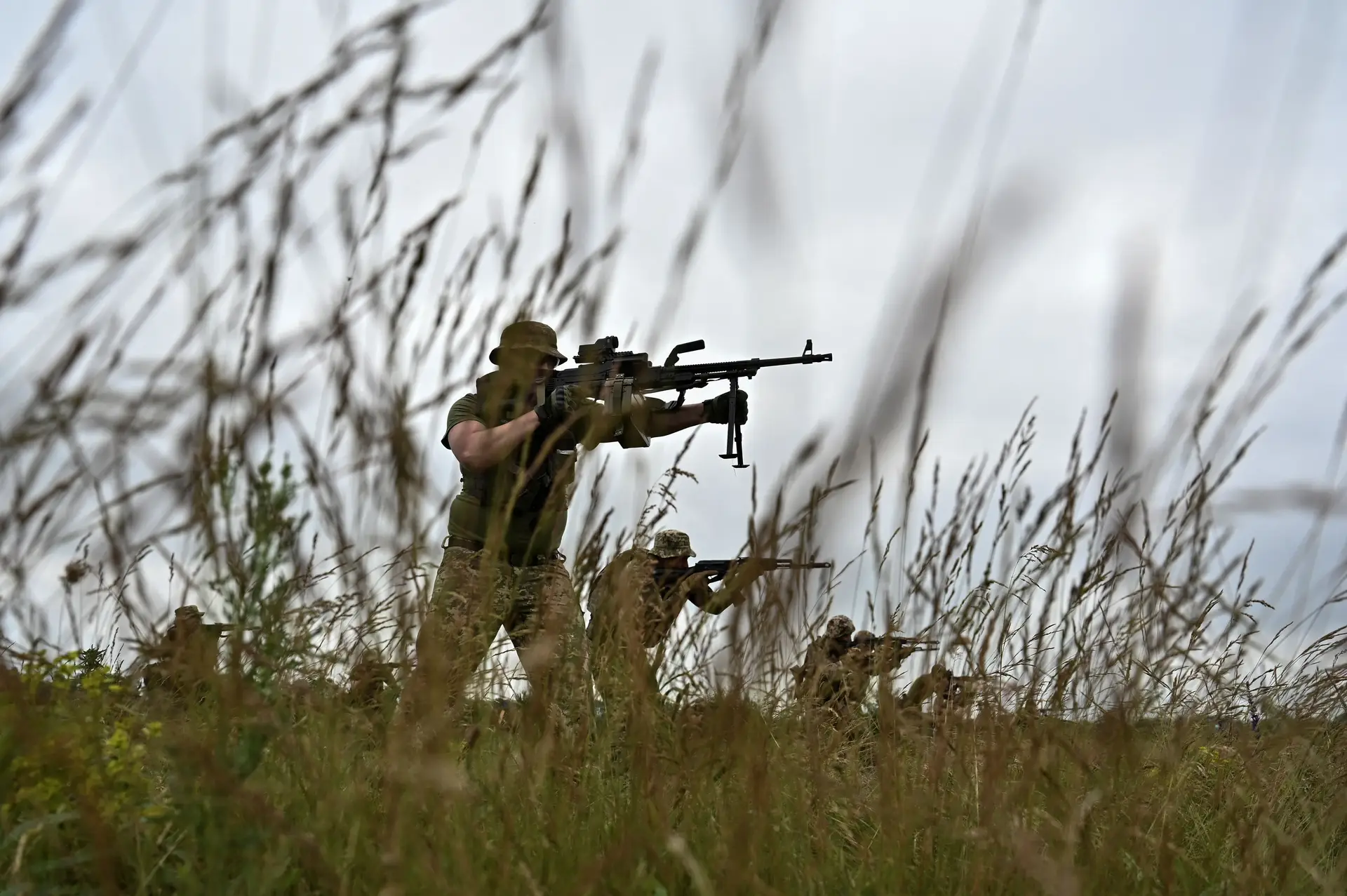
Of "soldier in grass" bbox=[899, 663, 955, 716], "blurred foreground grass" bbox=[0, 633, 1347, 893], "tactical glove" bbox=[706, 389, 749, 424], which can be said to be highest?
"tactical glove" bbox=[706, 389, 749, 424]

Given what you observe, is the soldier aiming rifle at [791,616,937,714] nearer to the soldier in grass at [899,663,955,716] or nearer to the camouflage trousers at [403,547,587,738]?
the soldier in grass at [899,663,955,716]

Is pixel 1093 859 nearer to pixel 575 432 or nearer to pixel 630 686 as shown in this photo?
pixel 630 686

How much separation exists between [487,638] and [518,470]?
0.29 m

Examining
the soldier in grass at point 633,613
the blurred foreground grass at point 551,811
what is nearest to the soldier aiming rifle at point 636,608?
the soldier in grass at point 633,613

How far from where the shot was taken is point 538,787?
54.4 inches

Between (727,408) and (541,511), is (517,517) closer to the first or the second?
(727,408)

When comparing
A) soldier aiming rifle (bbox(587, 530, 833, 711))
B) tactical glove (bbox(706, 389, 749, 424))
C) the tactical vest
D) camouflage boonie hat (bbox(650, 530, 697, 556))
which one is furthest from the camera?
camouflage boonie hat (bbox(650, 530, 697, 556))

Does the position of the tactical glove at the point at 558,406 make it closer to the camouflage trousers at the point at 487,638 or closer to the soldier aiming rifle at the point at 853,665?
the camouflage trousers at the point at 487,638

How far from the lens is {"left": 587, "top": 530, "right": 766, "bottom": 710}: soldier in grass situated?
1.40 meters

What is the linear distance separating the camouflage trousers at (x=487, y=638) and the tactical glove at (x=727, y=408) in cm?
74

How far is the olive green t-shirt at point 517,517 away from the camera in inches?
55.6

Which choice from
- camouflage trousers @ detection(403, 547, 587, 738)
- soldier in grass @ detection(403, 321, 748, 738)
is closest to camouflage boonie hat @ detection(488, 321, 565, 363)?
soldier in grass @ detection(403, 321, 748, 738)

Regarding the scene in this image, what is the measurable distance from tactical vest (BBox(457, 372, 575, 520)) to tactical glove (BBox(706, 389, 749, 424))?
15.3 inches

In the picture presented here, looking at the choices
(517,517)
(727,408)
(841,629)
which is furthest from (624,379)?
(841,629)
